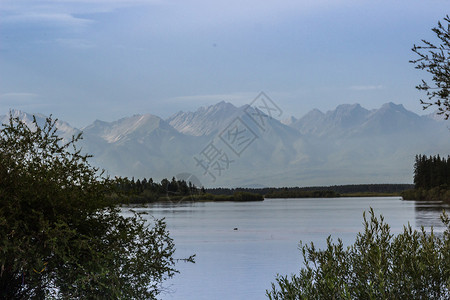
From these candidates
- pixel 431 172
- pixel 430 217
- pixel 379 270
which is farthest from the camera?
pixel 431 172

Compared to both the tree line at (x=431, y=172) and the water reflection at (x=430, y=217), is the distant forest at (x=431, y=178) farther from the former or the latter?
the water reflection at (x=430, y=217)

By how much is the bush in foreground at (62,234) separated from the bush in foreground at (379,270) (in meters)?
2.37

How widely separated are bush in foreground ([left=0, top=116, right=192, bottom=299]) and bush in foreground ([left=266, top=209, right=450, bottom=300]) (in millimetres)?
2368

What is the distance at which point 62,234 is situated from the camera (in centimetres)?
800

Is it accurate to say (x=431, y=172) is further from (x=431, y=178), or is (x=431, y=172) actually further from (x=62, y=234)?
(x=62, y=234)

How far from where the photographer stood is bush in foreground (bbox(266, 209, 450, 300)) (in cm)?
671

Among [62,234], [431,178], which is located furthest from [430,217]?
[431,178]

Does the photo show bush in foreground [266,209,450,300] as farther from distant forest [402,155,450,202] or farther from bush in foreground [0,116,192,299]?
distant forest [402,155,450,202]

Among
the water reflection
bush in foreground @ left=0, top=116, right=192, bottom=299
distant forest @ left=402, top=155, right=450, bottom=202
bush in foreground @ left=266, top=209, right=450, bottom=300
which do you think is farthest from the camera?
distant forest @ left=402, top=155, right=450, bottom=202

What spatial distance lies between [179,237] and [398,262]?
113ft

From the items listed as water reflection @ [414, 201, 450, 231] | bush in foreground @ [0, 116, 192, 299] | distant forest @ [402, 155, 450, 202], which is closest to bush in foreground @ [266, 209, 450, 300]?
bush in foreground @ [0, 116, 192, 299]

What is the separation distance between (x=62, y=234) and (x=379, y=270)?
4.16 meters

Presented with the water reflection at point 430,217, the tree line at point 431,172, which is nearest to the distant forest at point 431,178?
the tree line at point 431,172

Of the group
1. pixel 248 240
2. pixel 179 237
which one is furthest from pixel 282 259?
pixel 179 237
